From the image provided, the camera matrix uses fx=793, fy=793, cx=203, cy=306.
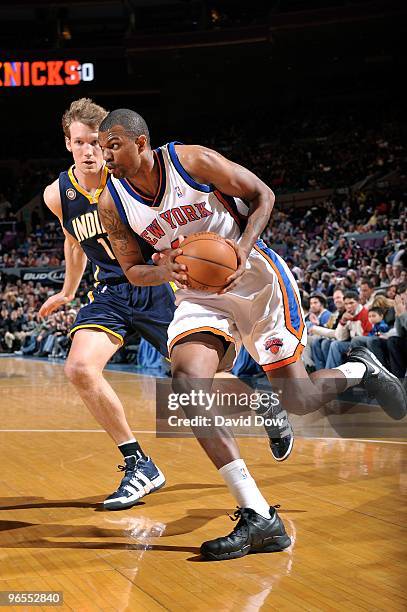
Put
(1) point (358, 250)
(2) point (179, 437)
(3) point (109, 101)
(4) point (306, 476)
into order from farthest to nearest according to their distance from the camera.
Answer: (3) point (109, 101) < (1) point (358, 250) < (2) point (179, 437) < (4) point (306, 476)

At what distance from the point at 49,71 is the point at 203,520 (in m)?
21.4

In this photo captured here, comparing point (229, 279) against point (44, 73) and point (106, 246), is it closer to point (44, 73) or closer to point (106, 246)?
point (106, 246)

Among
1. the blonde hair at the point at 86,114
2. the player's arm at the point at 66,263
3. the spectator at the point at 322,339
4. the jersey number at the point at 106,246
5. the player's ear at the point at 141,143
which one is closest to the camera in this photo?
the player's ear at the point at 141,143

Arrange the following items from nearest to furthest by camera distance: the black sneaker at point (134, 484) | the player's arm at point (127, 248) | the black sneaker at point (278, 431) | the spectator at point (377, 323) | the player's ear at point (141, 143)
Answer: the player's ear at point (141, 143) → the player's arm at point (127, 248) → the black sneaker at point (134, 484) → the black sneaker at point (278, 431) → the spectator at point (377, 323)

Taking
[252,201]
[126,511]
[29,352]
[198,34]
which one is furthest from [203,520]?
[198,34]

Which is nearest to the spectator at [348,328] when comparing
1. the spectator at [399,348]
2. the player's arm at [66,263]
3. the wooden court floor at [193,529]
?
the spectator at [399,348]

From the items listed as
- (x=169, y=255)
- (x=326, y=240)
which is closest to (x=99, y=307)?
(x=169, y=255)

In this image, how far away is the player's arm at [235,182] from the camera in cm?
325

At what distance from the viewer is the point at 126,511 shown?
372cm

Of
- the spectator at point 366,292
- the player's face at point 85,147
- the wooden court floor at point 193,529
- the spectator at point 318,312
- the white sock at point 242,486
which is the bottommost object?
the wooden court floor at point 193,529

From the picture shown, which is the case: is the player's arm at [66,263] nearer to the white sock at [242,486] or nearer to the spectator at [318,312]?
the white sock at [242,486]

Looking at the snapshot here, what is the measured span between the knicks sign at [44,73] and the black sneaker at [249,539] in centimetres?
2160

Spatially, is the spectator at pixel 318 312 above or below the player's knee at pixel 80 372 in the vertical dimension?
above

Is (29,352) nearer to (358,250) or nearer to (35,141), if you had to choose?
(358,250)
